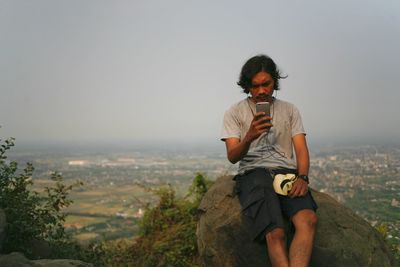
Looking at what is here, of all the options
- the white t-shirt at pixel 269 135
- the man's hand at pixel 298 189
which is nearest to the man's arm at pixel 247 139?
the white t-shirt at pixel 269 135

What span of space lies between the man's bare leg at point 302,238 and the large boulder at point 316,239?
399 millimetres

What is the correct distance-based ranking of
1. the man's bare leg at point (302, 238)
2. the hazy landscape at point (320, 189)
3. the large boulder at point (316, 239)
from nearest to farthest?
the man's bare leg at point (302, 238), the large boulder at point (316, 239), the hazy landscape at point (320, 189)

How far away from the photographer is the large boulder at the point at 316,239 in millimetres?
4465

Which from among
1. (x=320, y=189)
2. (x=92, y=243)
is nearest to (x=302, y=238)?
(x=92, y=243)

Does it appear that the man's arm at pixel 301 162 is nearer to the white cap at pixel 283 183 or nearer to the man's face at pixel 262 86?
the white cap at pixel 283 183

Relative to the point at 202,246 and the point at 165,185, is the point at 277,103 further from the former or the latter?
the point at 165,185

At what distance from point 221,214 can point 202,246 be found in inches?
20.5

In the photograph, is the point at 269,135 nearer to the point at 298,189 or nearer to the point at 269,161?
the point at 269,161

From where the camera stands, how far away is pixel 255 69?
476 centimetres

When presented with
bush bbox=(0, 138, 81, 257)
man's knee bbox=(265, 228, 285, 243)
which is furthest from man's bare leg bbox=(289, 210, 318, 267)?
bush bbox=(0, 138, 81, 257)

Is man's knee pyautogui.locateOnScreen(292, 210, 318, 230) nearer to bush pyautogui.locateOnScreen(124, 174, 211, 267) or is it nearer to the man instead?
the man

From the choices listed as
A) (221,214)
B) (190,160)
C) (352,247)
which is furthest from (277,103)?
(190,160)

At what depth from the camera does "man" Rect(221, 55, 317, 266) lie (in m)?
3.97

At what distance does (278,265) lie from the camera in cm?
377
